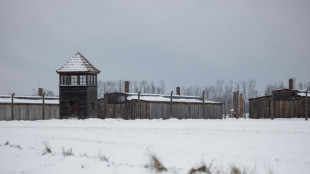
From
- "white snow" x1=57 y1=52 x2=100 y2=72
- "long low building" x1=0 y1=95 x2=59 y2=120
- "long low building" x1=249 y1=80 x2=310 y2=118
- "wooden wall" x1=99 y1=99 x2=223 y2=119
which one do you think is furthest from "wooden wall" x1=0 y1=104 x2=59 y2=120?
"long low building" x1=249 y1=80 x2=310 y2=118

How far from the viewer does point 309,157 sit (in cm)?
852

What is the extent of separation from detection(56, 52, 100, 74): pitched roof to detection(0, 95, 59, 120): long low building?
5814 millimetres

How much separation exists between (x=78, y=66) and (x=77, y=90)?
263 cm

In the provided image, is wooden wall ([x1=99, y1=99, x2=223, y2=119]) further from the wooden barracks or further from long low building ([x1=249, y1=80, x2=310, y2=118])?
long low building ([x1=249, y1=80, x2=310, y2=118])

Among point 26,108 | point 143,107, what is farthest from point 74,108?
point 26,108

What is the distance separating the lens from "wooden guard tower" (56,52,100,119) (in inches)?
1337

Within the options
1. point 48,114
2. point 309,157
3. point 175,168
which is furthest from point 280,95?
point 175,168

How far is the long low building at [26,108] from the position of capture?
3747cm

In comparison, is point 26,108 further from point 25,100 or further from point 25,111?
point 25,100

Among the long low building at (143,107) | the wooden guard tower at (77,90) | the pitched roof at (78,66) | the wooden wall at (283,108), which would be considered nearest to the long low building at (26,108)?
the wooden guard tower at (77,90)

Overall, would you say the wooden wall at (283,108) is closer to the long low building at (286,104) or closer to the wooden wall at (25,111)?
the long low building at (286,104)

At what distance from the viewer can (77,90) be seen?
34.0 metres

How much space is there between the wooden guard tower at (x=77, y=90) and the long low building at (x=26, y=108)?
11.1ft

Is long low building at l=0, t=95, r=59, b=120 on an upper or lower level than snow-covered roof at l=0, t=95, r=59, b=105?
lower
